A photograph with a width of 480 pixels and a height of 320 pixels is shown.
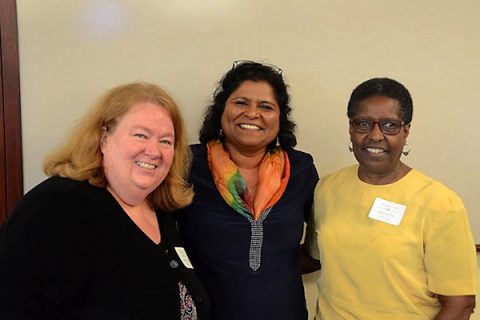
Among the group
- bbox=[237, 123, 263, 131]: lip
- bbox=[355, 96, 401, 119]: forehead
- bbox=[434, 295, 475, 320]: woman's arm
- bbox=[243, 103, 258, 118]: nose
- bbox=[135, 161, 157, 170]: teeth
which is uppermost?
bbox=[355, 96, 401, 119]: forehead

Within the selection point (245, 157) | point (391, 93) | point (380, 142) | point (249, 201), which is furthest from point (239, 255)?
point (391, 93)

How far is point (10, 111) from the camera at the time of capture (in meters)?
1.61

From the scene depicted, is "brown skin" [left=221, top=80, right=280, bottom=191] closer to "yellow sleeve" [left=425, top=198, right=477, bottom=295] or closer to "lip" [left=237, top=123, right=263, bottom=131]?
"lip" [left=237, top=123, right=263, bottom=131]

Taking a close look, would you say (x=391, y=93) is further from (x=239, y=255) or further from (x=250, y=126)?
(x=239, y=255)

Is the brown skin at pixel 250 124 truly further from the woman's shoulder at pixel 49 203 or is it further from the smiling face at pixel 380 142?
the woman's shoulder at pixel 49 203

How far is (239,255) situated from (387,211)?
1.74 feet

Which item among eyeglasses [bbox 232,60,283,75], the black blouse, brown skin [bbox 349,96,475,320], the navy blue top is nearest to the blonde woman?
the black blouse

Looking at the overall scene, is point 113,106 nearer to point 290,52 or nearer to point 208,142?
point 208,142

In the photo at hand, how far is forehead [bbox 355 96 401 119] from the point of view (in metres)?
1.39

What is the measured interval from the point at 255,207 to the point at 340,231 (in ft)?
1.03

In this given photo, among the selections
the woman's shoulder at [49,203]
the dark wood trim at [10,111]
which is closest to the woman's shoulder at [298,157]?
the woman's shoulder at [49,203]

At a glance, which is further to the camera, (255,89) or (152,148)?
(255,89)

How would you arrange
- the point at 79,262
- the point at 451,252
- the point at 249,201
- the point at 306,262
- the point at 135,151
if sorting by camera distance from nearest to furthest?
the point at 79,262 < the point at 135,151 < the point at 451,252 < the point at 249,201 < the point at 306,262

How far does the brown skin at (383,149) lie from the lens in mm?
1354
